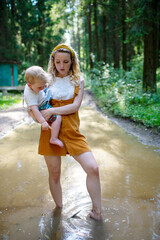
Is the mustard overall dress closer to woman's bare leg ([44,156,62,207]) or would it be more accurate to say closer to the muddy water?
woman's bare leg ([44,156,62,207])

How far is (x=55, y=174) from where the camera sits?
2.70m

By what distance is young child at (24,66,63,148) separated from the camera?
7.89 ft

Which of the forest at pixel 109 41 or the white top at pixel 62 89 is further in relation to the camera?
the forest at pixel 109 41

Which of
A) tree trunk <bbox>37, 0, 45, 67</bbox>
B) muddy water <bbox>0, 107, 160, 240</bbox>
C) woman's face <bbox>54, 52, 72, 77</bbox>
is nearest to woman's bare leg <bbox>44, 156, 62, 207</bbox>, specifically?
muddy water <bbox>0, 107, 160, 240</bbox>

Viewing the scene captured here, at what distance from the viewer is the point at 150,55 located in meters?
10.3

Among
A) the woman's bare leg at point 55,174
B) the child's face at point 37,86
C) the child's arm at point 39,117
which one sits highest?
the child's face at point 37,86

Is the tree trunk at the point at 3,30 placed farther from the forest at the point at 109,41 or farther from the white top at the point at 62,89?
the white top at the point at 62,89

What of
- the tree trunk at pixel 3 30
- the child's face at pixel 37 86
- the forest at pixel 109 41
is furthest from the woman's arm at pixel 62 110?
the tree trunk at pixel 3 30

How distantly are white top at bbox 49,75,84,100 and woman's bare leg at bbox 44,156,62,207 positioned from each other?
28.4 inches

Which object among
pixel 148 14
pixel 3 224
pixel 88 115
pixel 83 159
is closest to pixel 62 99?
pixel 83 159

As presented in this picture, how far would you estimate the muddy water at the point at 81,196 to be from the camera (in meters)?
2.52

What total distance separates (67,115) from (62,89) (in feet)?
1.02

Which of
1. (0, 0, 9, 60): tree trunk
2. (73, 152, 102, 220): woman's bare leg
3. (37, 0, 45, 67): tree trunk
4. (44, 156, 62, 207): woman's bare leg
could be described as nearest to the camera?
(73, 152, 102, 220): woman's bare leg

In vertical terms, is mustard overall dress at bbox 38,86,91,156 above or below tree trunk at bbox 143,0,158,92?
below
